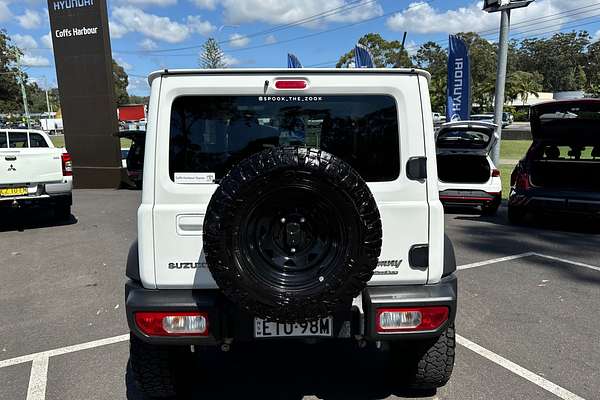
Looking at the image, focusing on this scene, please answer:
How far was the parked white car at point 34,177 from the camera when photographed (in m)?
7.76

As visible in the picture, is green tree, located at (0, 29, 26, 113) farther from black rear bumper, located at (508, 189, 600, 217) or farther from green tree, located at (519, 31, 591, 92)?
green tree, located at (519, 31, 591, 92)

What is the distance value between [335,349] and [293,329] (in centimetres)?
130

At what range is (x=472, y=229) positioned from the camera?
7.96 metres

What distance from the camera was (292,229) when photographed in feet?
7.75

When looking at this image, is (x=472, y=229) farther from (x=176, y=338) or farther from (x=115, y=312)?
(x=176, y=338)

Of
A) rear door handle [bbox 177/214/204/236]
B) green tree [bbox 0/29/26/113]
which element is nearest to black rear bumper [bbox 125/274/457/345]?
rear door handle [bbox 177/214/204/236]

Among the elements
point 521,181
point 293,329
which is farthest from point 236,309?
point 521,181

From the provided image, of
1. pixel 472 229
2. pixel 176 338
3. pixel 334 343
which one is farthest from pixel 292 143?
pixel 472 229

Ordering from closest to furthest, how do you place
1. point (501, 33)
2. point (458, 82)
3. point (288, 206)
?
point (288, 206) < point (501, 33) < point (458, 82)

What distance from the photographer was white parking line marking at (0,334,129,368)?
11.6 feet

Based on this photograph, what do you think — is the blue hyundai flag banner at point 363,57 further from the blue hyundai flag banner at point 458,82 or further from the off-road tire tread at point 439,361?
the off-road tire tread at point 439,361

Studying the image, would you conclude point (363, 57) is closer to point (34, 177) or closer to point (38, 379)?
point (34, 177)

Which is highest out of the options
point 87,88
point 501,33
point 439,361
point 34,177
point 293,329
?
point 501,33

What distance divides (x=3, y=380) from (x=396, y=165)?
10.1 feet
